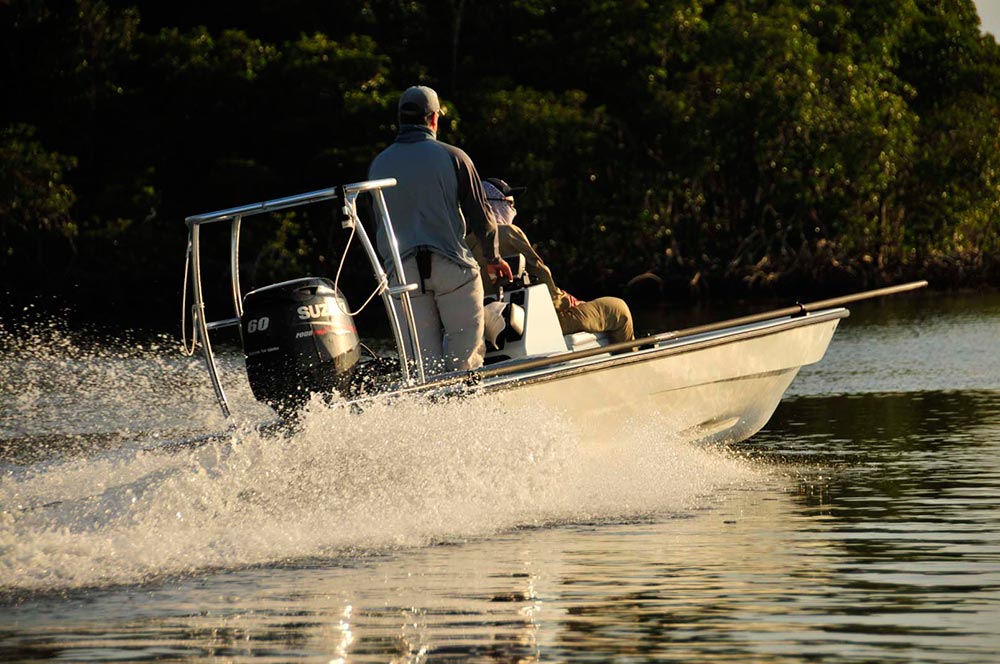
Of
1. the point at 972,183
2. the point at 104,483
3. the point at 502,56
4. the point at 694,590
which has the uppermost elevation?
the point at 502,56

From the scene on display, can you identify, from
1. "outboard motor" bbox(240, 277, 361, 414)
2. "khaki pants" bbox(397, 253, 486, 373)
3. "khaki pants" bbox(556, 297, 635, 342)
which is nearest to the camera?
"outboard motor" bbox(240, 277, 361, 414)

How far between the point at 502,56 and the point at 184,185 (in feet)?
22.3

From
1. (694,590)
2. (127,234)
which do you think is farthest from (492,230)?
(127,234)

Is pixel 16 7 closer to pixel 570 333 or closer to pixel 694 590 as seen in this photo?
pixel 570 333

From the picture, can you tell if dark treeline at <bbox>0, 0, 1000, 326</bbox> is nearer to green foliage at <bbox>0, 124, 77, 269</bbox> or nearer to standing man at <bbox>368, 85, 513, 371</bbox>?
green foliage at <bbox>0, 124, 77, 269</bbox>

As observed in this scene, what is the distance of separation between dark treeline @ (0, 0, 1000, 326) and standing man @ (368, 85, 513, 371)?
21.6 meters

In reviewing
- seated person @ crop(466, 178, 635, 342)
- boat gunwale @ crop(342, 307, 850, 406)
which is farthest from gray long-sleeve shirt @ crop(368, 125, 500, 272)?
boat gunwale @ crop(342, 307, 850, 406)

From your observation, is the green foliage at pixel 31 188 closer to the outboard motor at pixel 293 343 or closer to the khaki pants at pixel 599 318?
the khaki pants at pixel 599 318

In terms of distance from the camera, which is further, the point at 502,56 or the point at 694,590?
the point at 502,56

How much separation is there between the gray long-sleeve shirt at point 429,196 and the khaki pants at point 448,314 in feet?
0.24

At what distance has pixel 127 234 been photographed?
29.8 meters

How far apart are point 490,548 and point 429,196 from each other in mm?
1771

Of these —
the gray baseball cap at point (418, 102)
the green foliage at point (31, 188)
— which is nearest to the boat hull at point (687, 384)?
the gray baseball cap at point (418, 102)

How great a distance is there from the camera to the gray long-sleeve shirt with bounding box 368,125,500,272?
7.54 meters
